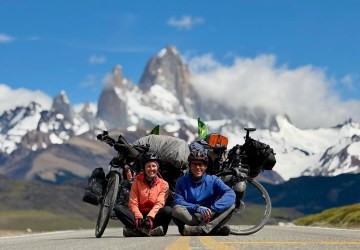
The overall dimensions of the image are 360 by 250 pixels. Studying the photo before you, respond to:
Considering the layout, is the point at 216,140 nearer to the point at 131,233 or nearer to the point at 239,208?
the point at 239,208

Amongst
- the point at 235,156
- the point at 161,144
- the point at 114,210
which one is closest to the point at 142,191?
the point at 114,210

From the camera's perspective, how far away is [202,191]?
17.5 metres

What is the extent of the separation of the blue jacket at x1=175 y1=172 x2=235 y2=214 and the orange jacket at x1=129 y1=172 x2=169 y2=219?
53 centimetres

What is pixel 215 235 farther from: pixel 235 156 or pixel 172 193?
pixel 235 156

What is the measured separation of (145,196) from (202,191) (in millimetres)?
1373

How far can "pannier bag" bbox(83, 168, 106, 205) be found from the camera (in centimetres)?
1909

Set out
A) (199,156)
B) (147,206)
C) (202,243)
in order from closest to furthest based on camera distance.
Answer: (202,243)
(199,156)
(147,206)

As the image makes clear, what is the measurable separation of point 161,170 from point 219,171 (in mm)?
1650

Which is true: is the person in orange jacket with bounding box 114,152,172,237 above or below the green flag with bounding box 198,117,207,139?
below

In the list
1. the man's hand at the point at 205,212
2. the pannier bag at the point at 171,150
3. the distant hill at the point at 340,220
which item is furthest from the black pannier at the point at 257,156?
the distant hill at the point at 340,220

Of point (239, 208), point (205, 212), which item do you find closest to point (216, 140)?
point (239, 208)

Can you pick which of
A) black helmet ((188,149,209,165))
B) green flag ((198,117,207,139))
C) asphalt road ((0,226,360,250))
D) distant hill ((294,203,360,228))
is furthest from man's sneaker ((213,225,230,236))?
distant hill ((294,203,360,228))

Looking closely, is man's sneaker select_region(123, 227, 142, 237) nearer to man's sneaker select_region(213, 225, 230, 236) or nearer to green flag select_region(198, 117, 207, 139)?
man's sneaker select_region(213, 225, 230, 236)

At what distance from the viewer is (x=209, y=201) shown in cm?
1766
